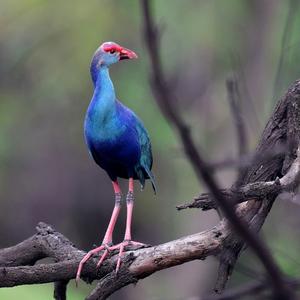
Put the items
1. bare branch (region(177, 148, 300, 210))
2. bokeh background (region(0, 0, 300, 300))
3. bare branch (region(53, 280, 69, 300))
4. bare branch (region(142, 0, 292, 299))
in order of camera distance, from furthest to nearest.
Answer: bokeh background (region(0, 0, 300, 300)), bare branch (region(53, 280, 69, 300)), bare branch (region(177, 148, 300, 210)), bare branch (region(142, 0, 292, 299))

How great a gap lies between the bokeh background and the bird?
30.8 ft

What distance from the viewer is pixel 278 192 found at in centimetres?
427

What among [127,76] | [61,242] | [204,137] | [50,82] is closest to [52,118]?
[50,82]

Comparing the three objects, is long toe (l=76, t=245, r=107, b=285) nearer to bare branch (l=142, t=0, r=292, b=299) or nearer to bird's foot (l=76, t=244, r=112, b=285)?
bird's foot (l=76, t=244, r=112, b=285)

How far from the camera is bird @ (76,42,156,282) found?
16.4ft

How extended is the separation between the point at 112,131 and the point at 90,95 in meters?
11.0

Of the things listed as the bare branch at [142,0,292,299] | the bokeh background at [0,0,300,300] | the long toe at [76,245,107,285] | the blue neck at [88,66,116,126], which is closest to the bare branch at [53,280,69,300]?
the long toe at [76,245,107,285]

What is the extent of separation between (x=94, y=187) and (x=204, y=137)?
263 cm

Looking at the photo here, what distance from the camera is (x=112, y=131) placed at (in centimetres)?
506

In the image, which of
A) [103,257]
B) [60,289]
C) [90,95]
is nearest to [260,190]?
[103,257]

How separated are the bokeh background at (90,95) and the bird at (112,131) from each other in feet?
30.8

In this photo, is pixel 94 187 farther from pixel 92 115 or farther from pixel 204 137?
pixel 92 115

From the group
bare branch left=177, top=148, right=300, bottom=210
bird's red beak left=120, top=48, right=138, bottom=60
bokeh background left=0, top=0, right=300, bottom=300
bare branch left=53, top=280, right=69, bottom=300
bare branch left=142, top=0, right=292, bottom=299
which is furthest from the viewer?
bokeh background left=0, top=0, right=300, bottom=300

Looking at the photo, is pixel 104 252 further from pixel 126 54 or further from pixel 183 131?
pixel 183 131
